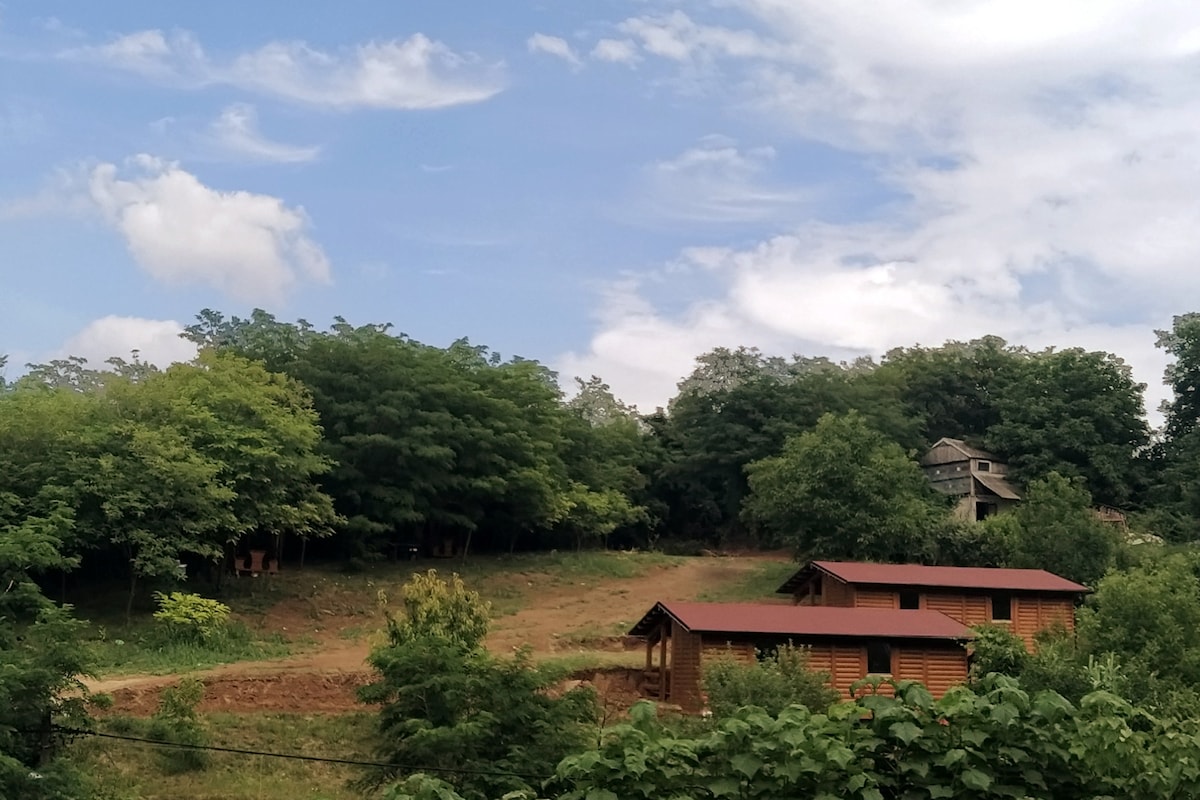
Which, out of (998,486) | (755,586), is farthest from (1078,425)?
(755,586)

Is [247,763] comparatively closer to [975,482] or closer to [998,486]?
[998,486]

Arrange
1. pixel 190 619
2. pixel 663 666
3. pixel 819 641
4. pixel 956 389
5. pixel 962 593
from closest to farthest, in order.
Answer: pixel 819 641, pixel 663 666, pixel 190 619, pixel 962 593, pixel 956 389

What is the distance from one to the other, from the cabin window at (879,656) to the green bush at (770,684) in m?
4.78

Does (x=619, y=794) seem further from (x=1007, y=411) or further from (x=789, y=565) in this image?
(x=1007, y=411)

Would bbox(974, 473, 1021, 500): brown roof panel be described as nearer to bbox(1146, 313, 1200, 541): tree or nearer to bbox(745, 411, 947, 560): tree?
bbox(1146, 313, 1200, 541): tree

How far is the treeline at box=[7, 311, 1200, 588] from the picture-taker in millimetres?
30078

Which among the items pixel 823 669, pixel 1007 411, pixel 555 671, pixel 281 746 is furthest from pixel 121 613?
pixel 1007 411

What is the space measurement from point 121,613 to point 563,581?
15358 mm

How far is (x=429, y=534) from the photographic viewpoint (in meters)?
44.6

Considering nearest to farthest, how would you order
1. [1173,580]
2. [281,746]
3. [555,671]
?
[555,671] < [281,746] < [1173,580]

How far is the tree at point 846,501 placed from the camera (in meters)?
37.7

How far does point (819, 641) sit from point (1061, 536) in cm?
1564

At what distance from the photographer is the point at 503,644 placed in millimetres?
29000

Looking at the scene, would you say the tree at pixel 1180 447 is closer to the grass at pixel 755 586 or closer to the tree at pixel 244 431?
the grass at pixel 755 586
